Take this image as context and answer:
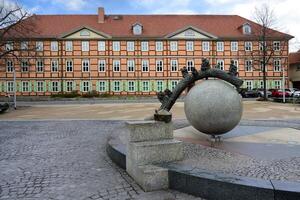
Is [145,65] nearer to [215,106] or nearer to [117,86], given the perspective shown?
[117,86]

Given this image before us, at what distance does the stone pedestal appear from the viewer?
19.1ft

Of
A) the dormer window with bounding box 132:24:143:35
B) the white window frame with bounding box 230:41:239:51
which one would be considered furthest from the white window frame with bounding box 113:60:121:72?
the white window frame with bounding box 230:41:239:51

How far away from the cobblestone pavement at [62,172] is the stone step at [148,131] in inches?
32.7

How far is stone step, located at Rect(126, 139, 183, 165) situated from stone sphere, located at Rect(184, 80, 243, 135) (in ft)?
8.03

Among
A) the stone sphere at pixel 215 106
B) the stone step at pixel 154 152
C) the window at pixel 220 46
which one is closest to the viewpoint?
the stone step at pixel 154 152

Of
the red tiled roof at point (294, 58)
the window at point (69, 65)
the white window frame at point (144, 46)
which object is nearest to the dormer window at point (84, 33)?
the window at point (69, 65)

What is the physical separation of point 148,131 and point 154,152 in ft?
1.46

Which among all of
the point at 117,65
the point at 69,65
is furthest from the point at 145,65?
the point at 69,65

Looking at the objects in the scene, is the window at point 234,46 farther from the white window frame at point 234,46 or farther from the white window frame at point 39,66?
the white window frame at point 39,66

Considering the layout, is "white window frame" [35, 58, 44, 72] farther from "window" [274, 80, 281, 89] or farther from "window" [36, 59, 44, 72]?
"window" [274, 80, 281, 89]

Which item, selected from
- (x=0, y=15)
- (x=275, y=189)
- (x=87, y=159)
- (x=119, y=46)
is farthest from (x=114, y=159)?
(x=119, y=46)

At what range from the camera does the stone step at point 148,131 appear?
6473 mm

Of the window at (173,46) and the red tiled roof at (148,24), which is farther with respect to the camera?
the red tiled roof at (148,24)

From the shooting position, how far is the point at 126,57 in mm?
59281
